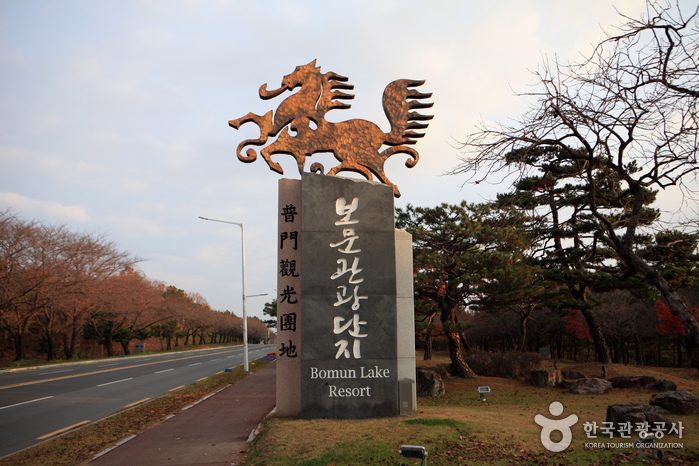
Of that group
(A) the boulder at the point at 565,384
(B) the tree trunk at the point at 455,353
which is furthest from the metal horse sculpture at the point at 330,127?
(A) the boulder at the point at 565,384

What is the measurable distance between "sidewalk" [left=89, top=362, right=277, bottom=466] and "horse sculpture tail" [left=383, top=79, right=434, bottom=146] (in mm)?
7627

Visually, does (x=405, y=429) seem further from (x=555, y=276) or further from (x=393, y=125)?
(x=555, y=276)

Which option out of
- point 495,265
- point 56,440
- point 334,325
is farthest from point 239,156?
point 495,265

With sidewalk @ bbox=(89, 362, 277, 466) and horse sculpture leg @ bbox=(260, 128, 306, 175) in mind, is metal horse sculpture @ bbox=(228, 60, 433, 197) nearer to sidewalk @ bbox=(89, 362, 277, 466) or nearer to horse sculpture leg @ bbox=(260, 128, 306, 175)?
horse sculpture leg @ bbox=(260, 128, 306, 175)

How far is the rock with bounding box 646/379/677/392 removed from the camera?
13.5 meters

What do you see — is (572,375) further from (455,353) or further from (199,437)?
(199,437)

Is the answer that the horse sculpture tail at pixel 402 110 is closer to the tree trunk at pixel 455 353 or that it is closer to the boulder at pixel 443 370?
the tree trunk at pixel 455 353

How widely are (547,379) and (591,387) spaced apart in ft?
6.31

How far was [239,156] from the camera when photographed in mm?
10211

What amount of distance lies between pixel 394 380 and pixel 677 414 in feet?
21.2

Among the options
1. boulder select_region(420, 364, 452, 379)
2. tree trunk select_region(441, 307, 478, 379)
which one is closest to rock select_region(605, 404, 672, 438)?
tree trunk select_region(441, 307, 478, 379)

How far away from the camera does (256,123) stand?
34.1 feet

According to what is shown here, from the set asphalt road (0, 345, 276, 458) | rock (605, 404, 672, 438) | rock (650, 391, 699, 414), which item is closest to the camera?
rock (605, 404, 672, 438)

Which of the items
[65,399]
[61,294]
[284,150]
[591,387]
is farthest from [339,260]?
[61,294]
